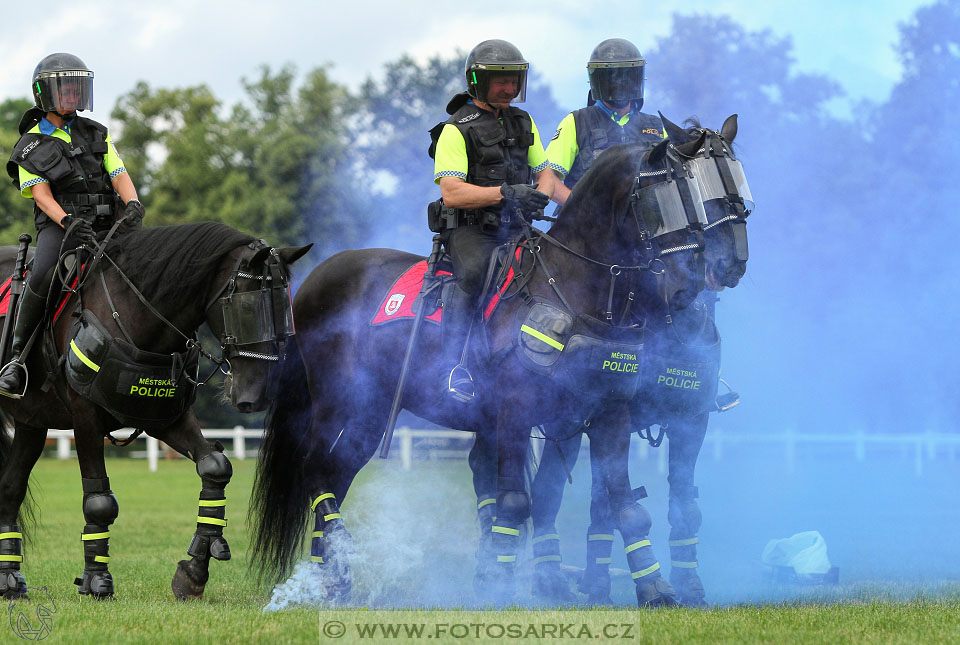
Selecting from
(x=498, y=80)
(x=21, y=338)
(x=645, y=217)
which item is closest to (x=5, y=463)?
(x=21, y=338)

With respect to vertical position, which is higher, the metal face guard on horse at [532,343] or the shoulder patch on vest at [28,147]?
the shoulder patch on vest at [28,147]

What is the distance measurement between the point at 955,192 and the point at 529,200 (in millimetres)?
4964

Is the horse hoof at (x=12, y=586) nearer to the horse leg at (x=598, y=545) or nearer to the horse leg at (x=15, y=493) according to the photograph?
the horse leg at (x=15, y=493)

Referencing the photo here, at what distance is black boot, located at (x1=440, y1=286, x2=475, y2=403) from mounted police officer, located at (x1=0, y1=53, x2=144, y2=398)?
2513mm

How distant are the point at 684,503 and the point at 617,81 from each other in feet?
9.95

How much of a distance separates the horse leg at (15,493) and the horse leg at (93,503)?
72 centimetres

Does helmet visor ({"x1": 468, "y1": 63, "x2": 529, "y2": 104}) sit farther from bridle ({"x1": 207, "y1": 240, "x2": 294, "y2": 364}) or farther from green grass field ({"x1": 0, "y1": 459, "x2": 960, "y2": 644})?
green grass field ({"x1": 0, "y1": 459, "x2": 960, "y2": 644})

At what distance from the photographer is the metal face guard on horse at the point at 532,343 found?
22.8ft

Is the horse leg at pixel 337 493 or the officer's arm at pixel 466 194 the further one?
the horse leg at pixel 337 493

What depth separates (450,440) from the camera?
29.3 m

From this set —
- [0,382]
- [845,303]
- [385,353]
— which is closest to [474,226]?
[385,353]

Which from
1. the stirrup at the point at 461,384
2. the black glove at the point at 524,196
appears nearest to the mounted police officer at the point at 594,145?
the black glove at the point at 524,196

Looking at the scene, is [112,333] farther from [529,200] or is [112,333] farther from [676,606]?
[676,606]

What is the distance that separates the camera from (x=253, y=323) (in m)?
7.42
